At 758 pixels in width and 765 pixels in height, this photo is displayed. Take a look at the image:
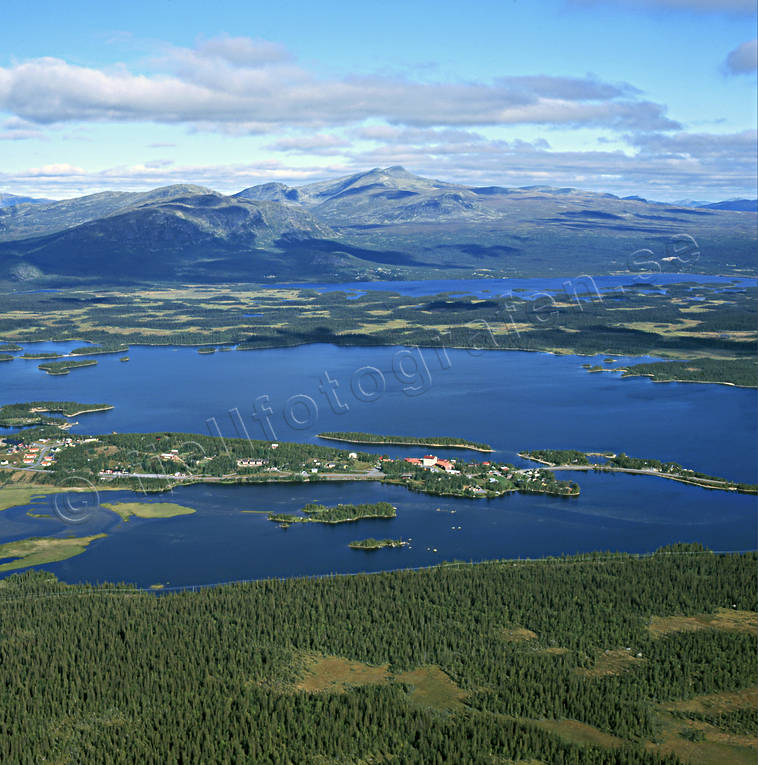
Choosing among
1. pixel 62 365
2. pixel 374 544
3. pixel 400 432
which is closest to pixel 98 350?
pixel 62 365

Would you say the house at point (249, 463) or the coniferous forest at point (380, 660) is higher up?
the house at point (249, 463)

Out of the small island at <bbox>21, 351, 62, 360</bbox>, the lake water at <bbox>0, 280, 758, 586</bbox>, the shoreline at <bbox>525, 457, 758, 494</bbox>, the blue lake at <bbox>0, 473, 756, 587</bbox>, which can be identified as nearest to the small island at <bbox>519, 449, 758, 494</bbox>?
the shoreline at <bbox>525, 457, 758, 494</bbox>

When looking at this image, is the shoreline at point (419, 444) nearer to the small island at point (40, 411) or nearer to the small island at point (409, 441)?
the small island at point (409, 441)

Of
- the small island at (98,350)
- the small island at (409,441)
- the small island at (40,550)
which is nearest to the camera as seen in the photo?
the small island at (40,550)

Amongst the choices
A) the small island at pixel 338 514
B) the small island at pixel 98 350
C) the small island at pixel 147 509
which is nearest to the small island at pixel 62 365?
the small island at pixel 98 350

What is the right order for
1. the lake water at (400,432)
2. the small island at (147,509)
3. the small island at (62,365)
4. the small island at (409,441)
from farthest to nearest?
the small island at (62,365) → the small island at (409,441) → the small island at (147,509) → the lake water at (400,432)
